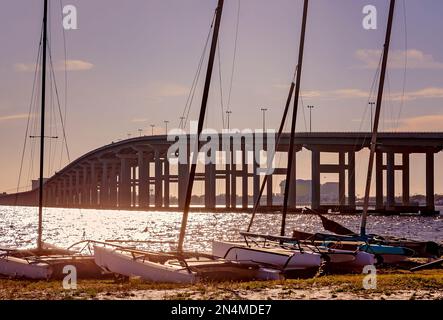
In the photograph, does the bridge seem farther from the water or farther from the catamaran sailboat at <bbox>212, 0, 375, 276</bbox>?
the catamaran sailboat at <bbox>212, 0, 375, 276</bbox>

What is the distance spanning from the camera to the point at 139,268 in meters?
21.0

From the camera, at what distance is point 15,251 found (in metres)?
27.1

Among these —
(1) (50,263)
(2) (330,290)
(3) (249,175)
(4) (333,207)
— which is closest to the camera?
(2) (330,290)

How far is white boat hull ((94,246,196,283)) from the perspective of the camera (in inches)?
762

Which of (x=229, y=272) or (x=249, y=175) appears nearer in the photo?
(x=229, y=272)

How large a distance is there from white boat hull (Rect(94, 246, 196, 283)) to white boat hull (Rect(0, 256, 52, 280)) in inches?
63.6

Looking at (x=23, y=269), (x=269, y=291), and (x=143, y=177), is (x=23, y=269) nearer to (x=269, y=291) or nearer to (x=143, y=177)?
(x=269, y=291)

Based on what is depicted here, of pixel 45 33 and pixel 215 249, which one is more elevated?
pixel 45 33

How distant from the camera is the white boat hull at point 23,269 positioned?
77.9ft

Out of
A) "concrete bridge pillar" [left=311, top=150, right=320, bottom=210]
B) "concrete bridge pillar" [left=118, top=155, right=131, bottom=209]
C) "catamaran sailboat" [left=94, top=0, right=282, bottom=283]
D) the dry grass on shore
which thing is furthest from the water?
"concrete bridge pillar" [left=118, top=155, right=131, bottom=209]

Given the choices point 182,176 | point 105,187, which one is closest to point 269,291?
point 182,176
